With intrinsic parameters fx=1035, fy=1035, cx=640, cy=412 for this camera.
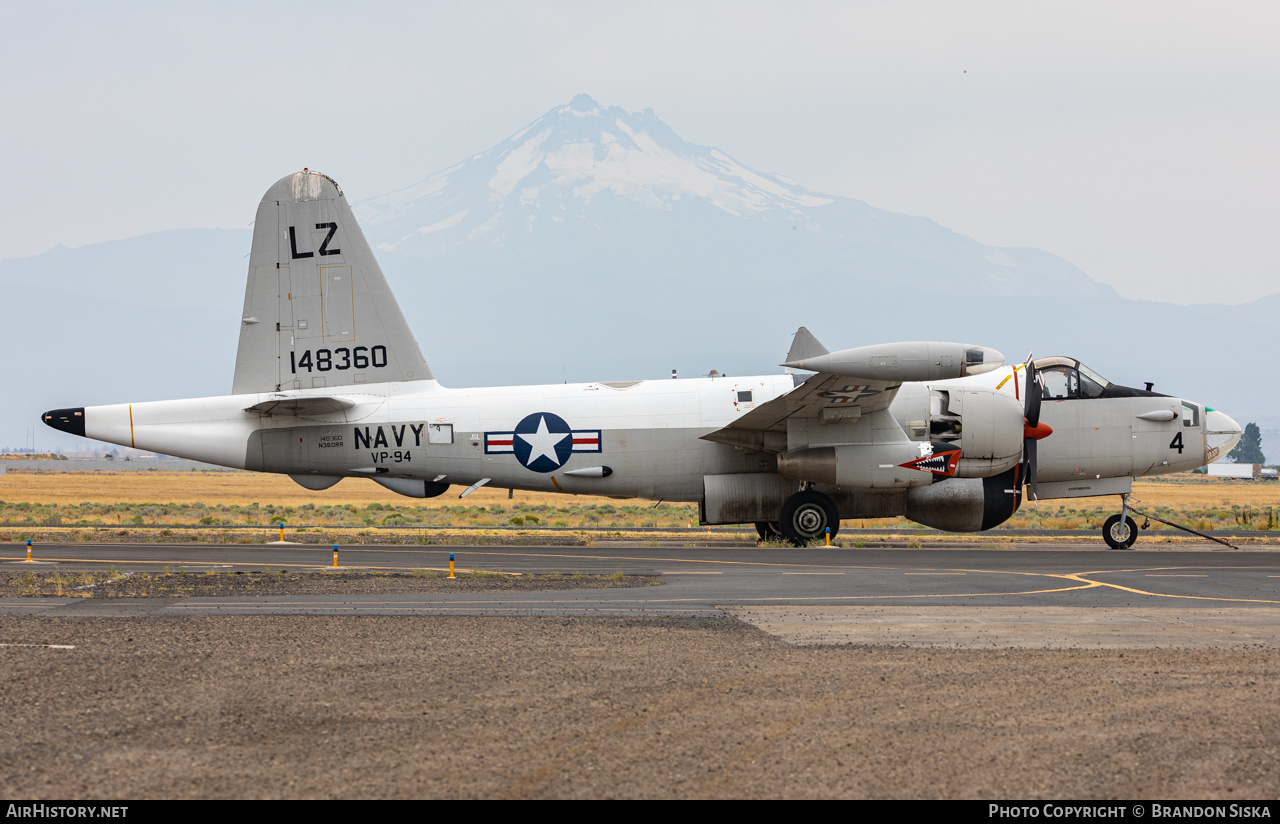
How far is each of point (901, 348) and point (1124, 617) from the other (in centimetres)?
783

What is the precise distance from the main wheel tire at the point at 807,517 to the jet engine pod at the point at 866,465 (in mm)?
881

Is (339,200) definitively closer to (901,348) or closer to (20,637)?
(901,348)

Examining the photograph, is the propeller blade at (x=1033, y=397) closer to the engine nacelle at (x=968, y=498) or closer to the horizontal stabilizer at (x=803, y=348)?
the engine nacelle at (x=968, y=498)

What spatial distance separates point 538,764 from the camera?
20.7ft

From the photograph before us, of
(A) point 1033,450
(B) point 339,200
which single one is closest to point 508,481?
(B) point 339,200

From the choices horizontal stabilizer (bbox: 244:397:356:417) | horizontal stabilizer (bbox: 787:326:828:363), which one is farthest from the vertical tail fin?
horizontal stabilizer (bbox: 787:326:828:363)

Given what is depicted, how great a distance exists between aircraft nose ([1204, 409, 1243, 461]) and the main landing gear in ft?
30.3

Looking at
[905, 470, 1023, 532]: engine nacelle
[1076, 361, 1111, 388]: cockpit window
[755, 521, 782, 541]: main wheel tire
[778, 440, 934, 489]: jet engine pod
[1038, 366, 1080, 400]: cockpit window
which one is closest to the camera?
[778, 440, 934, 489]: jet engine pod

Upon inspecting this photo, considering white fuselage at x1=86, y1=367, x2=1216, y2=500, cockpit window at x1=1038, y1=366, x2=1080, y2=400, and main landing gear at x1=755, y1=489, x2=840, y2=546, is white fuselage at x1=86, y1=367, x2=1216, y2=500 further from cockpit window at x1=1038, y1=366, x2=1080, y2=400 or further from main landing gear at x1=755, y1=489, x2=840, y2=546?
main landing gear at x1=755, y1=489, x2=840, y2=546

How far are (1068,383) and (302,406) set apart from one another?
699 inches

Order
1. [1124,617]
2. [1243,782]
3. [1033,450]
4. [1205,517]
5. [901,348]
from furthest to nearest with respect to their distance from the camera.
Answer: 1. [1205,517]
2. [1033,450]
3. [901,348]
4. [1124,617]
5. [1243,782]

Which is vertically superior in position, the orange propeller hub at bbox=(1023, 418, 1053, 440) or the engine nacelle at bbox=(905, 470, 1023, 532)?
the orange propeller hub at bbox=(1023, 418, 1053, 440)

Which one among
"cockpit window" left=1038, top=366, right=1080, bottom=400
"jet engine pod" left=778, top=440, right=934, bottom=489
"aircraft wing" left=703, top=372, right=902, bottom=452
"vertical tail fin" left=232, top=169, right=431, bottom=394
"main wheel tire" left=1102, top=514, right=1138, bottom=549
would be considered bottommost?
"main wheel tire" left=1102, top=514, right=1138, bottom=549

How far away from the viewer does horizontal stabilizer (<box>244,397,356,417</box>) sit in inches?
911
